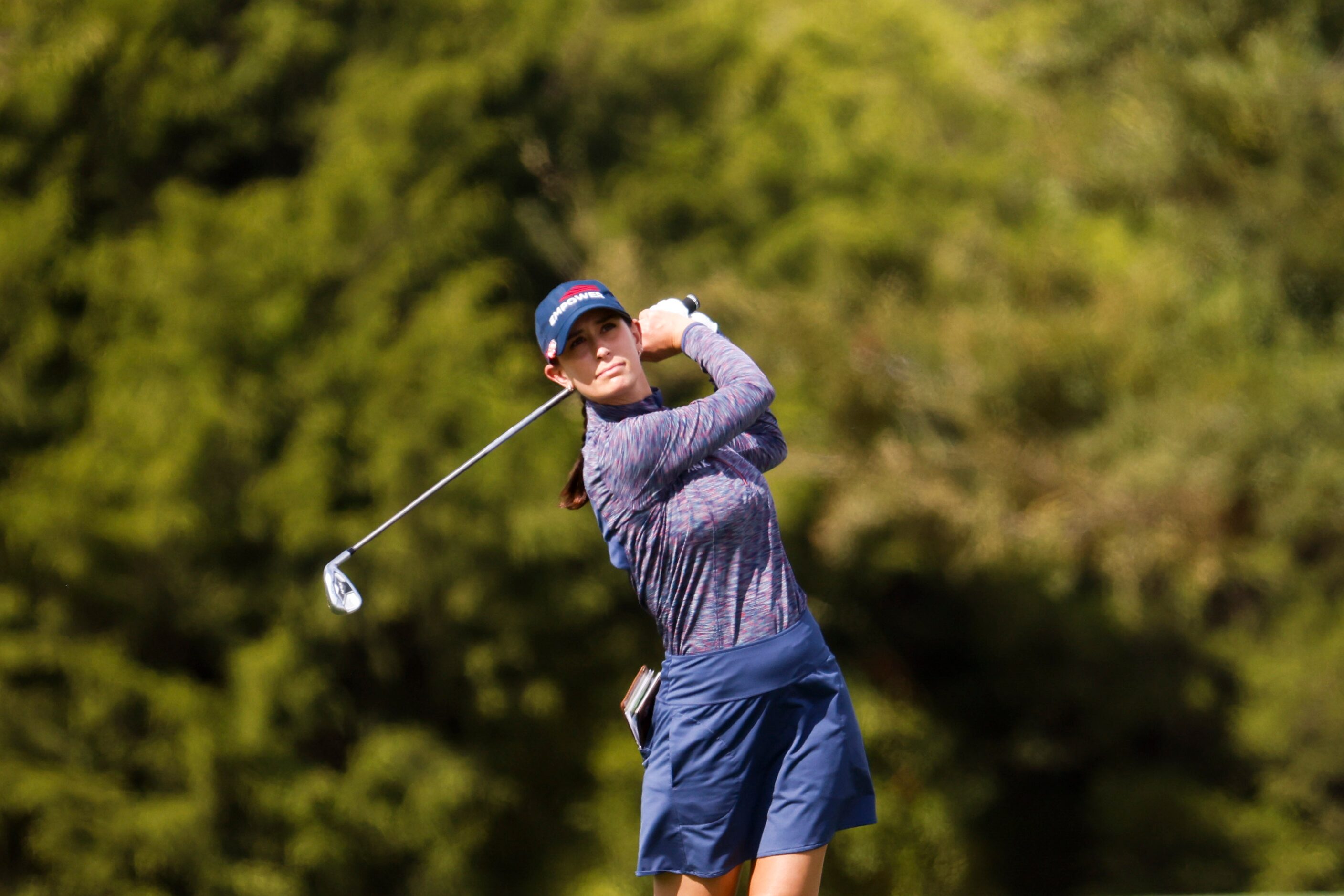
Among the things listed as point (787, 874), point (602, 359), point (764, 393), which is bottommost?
point (787, 874)

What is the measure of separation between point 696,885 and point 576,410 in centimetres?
508

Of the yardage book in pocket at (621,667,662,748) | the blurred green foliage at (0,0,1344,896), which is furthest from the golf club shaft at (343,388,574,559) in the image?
the blurred green foliage at (0,0,1344,896)

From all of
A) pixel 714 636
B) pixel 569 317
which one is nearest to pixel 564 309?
pixel 569 317

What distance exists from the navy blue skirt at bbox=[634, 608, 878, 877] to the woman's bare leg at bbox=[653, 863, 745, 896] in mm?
20

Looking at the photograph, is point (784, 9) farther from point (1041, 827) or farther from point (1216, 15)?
point (1041, 827)

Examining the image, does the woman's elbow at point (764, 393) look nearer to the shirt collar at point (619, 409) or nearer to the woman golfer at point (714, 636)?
the woman golfer at point (714, 636)

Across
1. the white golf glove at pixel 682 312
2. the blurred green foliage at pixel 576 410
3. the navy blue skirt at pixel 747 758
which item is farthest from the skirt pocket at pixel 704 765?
the blurred green foliage at pixel 576 410

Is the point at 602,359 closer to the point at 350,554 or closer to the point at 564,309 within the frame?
the point at 564,309

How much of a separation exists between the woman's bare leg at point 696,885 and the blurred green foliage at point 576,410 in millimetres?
4470

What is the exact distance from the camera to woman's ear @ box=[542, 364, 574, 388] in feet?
6.08

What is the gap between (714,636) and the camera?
5.72ft

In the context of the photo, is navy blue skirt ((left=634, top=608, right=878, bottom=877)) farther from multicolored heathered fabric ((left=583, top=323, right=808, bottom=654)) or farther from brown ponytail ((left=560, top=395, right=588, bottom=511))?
brown ponytail ((left=560, top=395, right=588, bottom=511))

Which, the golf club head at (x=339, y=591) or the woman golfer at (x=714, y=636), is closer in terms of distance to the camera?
the woman golfer at (x=714, y=636)

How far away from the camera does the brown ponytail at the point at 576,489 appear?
6.19ft
